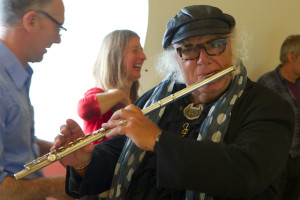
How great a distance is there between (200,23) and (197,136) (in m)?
0.42

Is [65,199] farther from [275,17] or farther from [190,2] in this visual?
[275,17]

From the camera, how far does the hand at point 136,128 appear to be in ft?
3.43

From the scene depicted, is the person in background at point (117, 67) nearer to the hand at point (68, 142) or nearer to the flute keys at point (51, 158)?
the hand at point (68, 142)

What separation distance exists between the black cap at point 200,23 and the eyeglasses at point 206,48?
4 centimetres

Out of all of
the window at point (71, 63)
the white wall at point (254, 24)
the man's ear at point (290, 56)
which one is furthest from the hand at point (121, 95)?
the man's ear at point (290, 56)

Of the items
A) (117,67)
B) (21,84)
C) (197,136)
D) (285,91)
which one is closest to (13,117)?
(21,84)

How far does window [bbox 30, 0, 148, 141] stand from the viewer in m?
2.13

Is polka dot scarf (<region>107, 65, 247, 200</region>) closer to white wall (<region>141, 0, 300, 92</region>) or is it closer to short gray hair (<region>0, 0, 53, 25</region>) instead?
short gray hair (<region>0, 0, 53, 25</region>)

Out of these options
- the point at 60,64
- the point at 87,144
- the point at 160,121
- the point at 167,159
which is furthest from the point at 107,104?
the point at 167,159

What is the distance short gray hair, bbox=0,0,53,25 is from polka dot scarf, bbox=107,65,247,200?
0.60m

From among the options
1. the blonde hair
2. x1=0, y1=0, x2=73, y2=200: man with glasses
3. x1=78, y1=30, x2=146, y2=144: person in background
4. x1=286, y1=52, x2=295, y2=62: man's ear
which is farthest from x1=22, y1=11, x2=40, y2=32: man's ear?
x1=286, y1=52, x2=295, y2=62: man's ear

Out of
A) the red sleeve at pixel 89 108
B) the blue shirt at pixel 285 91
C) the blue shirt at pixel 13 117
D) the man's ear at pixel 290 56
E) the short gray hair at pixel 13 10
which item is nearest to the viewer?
the blue shirt at pixel 13 117

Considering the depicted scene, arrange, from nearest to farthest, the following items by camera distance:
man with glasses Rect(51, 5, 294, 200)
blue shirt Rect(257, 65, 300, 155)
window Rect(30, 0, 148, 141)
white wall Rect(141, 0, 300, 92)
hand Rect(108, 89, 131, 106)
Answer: man with glasses Rect(51, 5, 294, 200) < hand Rect(108, 89, 131, 106) < window Rect(30, 0, 148, 141) < white wall Rect(141, 0, 300, 92) < blue shirt Rect(257, 65, 300, 155)

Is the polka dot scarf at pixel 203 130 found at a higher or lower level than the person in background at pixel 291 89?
higher
